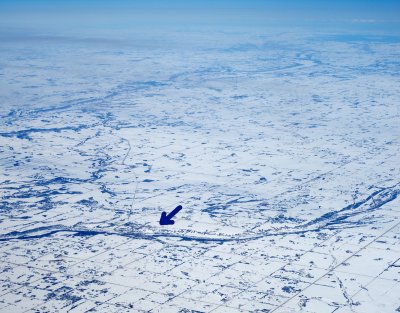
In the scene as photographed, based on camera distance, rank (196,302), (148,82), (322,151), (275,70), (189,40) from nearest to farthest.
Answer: (196,302) → (322,151) → (148,82) → (275,70) → (189,40)

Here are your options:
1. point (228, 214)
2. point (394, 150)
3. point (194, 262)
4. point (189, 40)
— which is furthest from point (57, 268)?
point (189, 40)

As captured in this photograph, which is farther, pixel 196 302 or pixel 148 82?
pixel 148 82

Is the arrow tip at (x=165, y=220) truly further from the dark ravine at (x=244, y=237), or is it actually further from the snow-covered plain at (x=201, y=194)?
the dark ravine at (x=244, y=237)

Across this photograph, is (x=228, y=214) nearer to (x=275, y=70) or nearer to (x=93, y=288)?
(x=93, y=288)

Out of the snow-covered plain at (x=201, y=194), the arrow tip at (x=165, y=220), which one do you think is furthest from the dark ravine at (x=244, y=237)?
the arrow tip at (x=165, y=220)

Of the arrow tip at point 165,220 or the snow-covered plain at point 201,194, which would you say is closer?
the snow-covered plain at point 201,194

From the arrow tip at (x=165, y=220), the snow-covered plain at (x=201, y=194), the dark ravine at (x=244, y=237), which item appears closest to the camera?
the snow-covered plain at (x=201, y=194)

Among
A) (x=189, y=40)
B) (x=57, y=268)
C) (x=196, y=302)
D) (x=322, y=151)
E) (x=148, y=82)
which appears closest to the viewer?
(x=196, y=302)

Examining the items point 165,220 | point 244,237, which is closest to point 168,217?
point 165,220

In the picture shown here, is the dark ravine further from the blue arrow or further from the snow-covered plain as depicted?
the blue arrow
